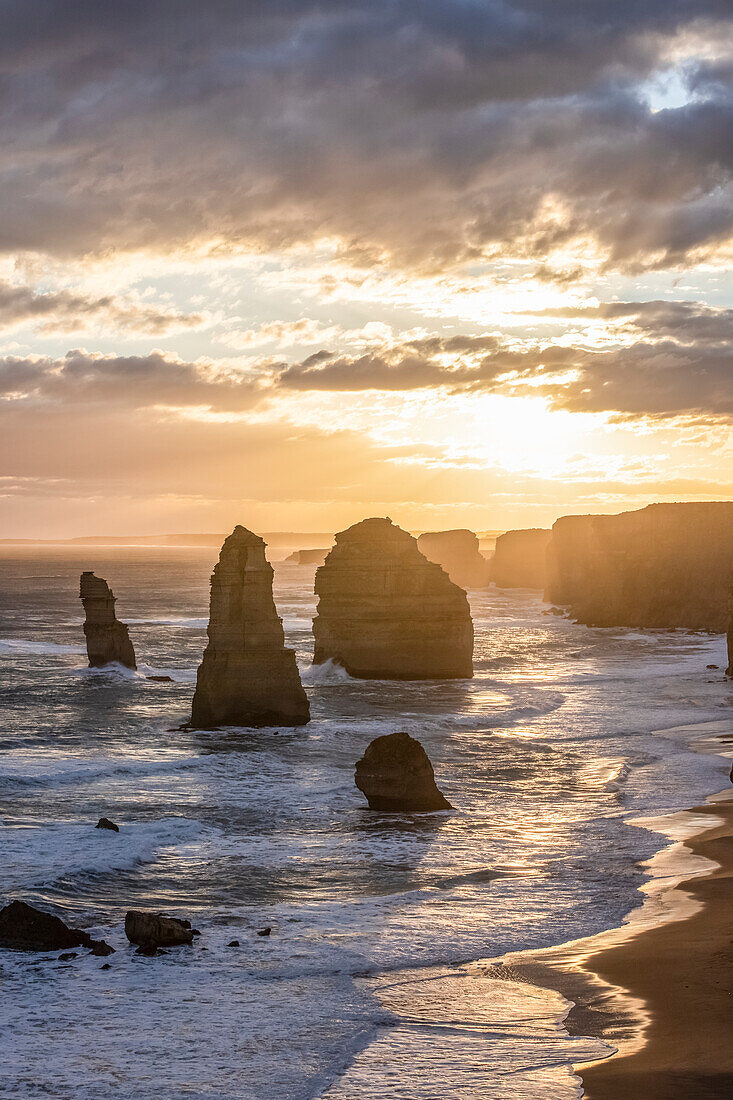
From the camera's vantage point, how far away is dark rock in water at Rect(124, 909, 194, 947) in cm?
1653

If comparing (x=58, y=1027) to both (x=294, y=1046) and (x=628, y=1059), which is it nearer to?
(x=294, y=1046)

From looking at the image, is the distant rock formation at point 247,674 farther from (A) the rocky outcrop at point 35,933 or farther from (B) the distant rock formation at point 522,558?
(B) the distant rock formation at point 522,558

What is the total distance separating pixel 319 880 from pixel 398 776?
619cm

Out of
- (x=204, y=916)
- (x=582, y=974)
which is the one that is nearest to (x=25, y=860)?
(x=204, y=916)

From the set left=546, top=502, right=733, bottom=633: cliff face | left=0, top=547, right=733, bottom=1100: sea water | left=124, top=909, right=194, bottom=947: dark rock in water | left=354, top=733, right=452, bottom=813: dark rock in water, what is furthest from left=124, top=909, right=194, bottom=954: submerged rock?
left=546, top=502, right=733, bottom=633: cliff face

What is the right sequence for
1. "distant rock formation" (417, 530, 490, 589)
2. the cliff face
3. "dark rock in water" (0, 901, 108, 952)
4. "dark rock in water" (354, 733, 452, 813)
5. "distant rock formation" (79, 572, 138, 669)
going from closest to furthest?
"dark rock in water" (0, 901, 108, 952) → "dark rock in water" (354, 733, 452, 813) → "distant rock formation" (79, 572, 138, 669) → the cliff face → "distant rock formation" (417, 530, 490, 589)

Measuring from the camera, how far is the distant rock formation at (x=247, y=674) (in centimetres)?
4016

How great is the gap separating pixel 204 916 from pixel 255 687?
73.1 ft

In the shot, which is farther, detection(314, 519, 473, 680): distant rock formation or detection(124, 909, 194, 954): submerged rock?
detection(314, 519, 473, 680): distant rock formation

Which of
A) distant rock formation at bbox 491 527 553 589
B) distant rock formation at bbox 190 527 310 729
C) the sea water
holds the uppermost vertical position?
distant rock formation at bbox 491 527 553 589

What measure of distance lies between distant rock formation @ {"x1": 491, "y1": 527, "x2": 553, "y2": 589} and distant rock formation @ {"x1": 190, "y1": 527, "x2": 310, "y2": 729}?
5583 inches

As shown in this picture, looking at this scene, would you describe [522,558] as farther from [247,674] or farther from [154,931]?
[154,931]

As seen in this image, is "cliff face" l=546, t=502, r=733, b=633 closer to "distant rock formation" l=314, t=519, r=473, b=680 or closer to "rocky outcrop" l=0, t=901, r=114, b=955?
"distant rock formation" l=314, t=519, r=473, b=680

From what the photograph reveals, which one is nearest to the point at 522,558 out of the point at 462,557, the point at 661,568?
the point at 462,557
